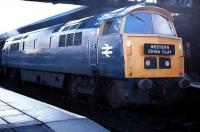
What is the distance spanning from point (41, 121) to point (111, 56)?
573cm

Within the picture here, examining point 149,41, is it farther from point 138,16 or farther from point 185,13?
point 185,13

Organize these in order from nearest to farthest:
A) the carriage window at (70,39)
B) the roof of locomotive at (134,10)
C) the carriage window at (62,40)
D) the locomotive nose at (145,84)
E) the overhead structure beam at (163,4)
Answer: the locomotive nose at (145,84) → the roof of locomotive at (134,10) → the carriage window at (70,39) → the carriage window at (62,40) → the overhead structure beam at (163,4)

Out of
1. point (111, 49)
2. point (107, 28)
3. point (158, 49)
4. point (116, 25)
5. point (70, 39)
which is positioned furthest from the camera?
point (70, 39)

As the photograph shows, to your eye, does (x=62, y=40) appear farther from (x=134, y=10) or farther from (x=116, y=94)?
(x=116, y=94)

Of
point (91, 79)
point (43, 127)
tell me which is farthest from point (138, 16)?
point (43, 127)

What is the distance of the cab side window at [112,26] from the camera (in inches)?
422

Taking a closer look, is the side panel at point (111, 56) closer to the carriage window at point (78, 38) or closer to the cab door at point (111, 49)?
the cab door at point (111, 49)

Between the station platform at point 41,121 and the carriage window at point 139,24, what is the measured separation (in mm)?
4899

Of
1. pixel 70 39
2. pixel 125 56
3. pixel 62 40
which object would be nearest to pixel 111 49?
pixel 125 56

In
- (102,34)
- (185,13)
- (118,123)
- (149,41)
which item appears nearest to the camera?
(118,123)

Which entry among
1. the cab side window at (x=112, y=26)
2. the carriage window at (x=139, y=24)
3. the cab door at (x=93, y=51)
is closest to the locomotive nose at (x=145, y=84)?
the carriage window at (x=139, y=24)

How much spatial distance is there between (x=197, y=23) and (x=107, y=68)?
13.9 m

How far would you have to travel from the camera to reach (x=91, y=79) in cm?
1193

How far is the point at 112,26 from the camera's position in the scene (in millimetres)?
11008
